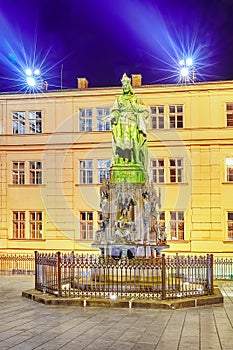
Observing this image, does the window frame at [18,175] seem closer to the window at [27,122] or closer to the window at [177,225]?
the window at [27,122]

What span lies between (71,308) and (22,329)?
2.97 metres

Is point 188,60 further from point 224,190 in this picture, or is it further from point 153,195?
point 153,195

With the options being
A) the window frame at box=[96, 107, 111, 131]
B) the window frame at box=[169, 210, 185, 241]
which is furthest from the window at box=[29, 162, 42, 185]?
the window frame at box=[169, 210, 185, 241]

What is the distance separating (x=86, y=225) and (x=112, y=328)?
22.3 meters

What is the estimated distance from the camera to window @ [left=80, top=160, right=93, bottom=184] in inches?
1326

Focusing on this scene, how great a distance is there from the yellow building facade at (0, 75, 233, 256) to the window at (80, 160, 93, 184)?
0.07 meters

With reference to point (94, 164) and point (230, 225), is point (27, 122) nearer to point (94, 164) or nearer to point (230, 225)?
point (94, 164)

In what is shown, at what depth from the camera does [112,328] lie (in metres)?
11.0

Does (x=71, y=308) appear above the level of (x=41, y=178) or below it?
below

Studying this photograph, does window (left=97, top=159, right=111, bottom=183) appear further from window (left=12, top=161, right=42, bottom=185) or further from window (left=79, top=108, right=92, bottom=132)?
window (left=12, top=161, right=42, bottom=185)

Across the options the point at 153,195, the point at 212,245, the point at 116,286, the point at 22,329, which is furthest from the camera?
the point at 212,245

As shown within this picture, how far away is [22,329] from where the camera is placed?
1091cm

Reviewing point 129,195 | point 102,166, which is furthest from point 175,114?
point 129,195

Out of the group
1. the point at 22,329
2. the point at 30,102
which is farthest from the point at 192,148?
the point at 22,329
